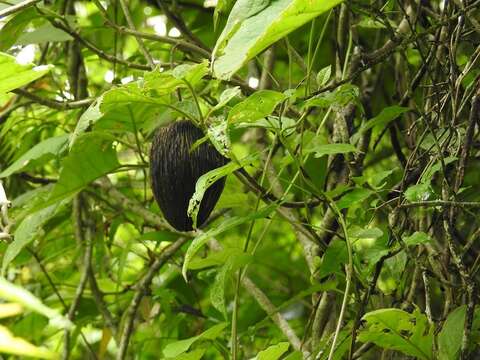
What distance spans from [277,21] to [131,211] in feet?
3.52

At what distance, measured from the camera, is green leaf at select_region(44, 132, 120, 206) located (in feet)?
4.10

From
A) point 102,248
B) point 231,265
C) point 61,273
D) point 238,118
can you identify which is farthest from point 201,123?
point 61,273

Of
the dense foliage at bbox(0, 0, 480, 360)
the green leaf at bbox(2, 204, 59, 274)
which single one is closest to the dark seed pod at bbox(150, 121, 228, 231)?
the dense foliage at bbox(0, 0, 480, 360)

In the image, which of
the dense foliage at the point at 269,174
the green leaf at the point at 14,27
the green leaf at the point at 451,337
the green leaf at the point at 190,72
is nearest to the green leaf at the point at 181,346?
the dense foliage at the point at 269,174

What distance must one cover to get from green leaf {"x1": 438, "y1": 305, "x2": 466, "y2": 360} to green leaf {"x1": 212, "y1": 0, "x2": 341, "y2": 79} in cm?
53

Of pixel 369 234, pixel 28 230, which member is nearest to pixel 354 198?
pixel 369 234

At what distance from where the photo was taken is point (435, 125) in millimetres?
1145

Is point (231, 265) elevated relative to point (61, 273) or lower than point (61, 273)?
elevated

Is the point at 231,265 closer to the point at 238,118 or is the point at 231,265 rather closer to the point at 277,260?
the point at 238,118

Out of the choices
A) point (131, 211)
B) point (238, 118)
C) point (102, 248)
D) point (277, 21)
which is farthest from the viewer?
point (102, 248)

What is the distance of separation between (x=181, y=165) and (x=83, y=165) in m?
0.30

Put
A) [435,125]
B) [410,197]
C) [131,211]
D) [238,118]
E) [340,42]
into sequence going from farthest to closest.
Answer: [131,211], [340,42], [435,125], [410,197], [238,118]

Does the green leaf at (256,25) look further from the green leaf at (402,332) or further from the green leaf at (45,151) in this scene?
the green leaf at (45,151)

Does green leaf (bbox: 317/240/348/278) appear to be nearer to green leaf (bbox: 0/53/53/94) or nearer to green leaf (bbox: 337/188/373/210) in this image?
green leaf (bbox: 337/188/373/210)
